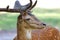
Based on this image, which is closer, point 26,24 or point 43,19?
point 26,24

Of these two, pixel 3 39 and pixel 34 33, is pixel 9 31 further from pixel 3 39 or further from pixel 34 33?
pixel 34 33

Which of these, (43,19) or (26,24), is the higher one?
(26,24)

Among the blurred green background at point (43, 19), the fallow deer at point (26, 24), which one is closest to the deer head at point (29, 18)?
the fallow deer at point (26, 24)

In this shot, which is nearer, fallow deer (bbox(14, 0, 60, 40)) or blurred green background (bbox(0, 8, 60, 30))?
fallow deer (bbox(14, 0, 60, 40))

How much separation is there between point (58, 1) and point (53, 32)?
1291 millimetres

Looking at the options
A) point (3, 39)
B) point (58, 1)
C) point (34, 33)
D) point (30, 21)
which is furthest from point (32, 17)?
point (58, 1)

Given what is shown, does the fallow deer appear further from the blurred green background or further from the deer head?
the blurred green background

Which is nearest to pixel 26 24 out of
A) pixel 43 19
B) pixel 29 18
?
pixel 29 18

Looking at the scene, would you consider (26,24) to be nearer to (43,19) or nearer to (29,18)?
(29,18)

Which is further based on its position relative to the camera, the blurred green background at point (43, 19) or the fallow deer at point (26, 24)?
the blurred green background at point (43, 19)

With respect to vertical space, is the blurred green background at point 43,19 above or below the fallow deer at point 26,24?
below

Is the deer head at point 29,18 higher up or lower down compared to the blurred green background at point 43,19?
higher up

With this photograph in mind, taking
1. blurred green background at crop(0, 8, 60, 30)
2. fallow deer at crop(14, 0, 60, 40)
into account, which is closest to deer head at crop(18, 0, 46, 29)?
fallow deer at crop(14, 0, 60, 40)

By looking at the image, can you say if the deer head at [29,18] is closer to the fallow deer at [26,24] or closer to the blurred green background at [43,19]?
the fallow deer at [26,24]
